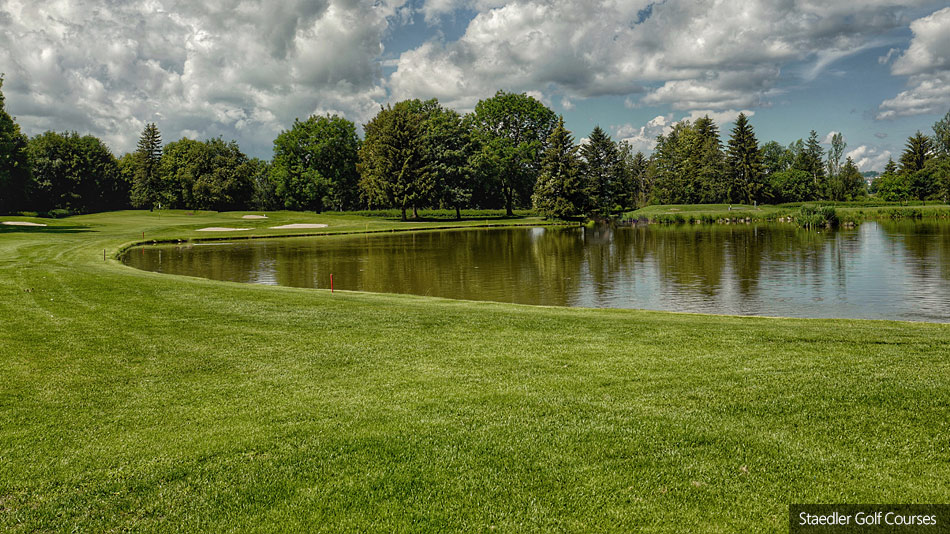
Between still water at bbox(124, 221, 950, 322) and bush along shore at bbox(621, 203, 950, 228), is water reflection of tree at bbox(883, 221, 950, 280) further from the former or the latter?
bush along shore at bbox(621, 203, 950, 228)

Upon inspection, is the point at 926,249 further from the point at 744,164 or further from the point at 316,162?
the point at 316,162

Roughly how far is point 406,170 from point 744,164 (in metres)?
51.6

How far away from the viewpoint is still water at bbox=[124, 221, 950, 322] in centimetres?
1825

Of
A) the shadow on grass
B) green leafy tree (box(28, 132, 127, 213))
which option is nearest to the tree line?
green leafy tree (box(28, 132, 127, 213))

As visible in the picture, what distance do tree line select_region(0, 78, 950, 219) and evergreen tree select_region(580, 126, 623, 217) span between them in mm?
197

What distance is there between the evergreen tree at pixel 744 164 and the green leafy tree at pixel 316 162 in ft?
191

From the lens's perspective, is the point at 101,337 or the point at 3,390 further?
the point at 101,337

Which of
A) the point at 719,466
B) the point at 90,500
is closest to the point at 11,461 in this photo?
the point at 90,500

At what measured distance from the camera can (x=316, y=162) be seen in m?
86.6

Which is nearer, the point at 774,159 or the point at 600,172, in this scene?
the point at 600,172

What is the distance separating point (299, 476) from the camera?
5012 mm

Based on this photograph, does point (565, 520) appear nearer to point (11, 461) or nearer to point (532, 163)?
point (11, 461)

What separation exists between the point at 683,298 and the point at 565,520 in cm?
1608

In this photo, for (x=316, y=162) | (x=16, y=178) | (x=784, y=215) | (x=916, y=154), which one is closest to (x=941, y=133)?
(x=916, y=154)
